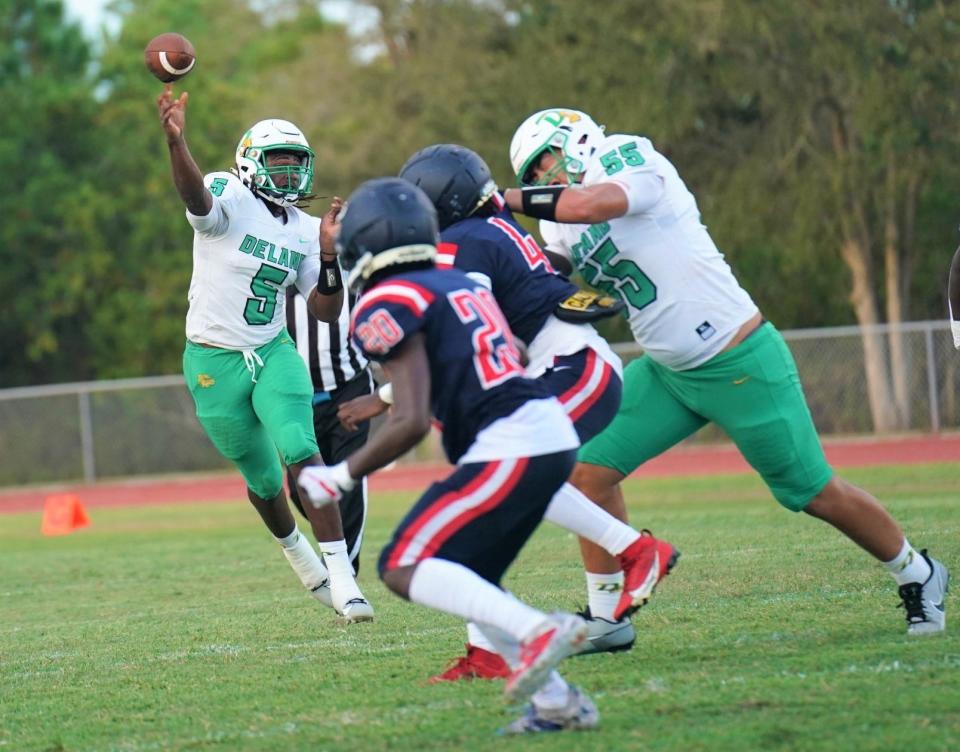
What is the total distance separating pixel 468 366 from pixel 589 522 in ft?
3.53

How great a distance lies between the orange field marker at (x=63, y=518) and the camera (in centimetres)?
1538

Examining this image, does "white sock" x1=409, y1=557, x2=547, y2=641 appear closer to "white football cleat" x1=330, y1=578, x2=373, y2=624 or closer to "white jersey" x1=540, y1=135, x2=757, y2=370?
"white jersey" x1=540, y1=135, x2=757, y2=370

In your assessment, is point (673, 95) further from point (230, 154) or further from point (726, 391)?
point (726, 391)

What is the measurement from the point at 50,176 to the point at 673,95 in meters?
12.9

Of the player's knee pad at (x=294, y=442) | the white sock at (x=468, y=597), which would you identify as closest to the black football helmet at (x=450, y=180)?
the white sock at (x=468, y=597)

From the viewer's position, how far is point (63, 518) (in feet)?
50.6

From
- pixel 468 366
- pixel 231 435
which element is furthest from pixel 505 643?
pixel 231 435

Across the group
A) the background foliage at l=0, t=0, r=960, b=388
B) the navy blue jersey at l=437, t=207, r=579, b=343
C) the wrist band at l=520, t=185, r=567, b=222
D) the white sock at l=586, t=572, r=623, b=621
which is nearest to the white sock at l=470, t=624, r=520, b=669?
the white sock at l=586, t=572, r=623, b=621

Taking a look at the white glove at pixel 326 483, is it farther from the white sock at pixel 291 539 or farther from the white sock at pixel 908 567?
the white sock at pixel 291 539

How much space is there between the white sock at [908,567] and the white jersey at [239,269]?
3.37m

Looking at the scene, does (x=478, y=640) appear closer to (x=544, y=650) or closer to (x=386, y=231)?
(x=544, y=650)

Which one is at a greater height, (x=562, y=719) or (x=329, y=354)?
(x=562, y=719)

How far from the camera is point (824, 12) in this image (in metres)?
19.5

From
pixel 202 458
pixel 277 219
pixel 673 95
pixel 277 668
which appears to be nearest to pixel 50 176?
pixel 202 458
